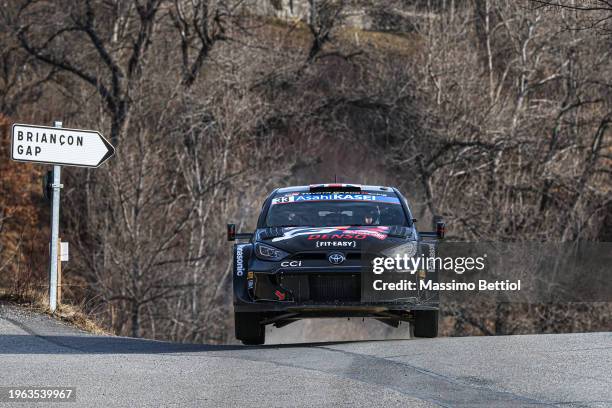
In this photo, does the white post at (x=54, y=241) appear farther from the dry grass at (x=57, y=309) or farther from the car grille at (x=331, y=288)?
the car grille at (x=331, y=288)

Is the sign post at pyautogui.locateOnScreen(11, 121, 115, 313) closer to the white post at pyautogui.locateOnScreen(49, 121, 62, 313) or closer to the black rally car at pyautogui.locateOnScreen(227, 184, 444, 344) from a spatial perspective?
the white post at pyautogui.locateOnScreen(49, 121, 62, 313)

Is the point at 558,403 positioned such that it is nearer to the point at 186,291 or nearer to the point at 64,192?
the point at 186,291

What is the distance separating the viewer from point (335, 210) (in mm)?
14727

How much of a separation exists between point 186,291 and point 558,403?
25846 millimetres

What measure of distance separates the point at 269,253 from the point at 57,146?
4.74 metres

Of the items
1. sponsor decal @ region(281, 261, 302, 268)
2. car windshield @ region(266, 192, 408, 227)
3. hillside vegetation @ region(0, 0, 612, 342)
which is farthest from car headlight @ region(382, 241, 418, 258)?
hillside vegetation @ region(0, 0, 612, 342)

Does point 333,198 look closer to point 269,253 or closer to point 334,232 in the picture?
point 334,232

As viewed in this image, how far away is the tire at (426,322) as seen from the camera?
13.7m

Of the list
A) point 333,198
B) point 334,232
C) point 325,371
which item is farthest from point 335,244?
point 325,371

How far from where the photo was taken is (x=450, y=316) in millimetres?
34156

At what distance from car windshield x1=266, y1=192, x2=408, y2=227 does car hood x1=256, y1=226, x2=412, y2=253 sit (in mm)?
872

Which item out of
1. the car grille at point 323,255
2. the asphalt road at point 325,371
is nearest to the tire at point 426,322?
the asphalt road at point 325,371

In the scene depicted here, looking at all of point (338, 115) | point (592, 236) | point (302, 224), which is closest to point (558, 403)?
point (302, 224)

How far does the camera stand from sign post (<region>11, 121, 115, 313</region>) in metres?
16.2
